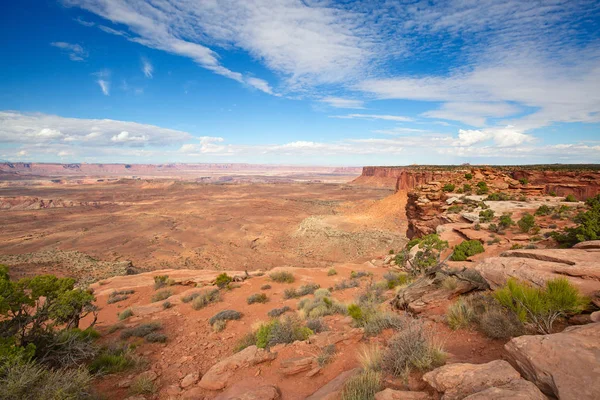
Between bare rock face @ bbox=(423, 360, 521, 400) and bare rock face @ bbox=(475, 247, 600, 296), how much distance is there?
275 centimetres

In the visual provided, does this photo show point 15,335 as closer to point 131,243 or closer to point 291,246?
point 291,246

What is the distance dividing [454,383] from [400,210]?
3678 centimetres

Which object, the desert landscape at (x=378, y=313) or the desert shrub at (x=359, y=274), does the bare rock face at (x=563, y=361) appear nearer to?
the desert landscape at (x=378, y=313)

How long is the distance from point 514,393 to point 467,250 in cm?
1158

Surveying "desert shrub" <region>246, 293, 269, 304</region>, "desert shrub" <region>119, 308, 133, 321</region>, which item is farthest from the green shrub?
"desert shrub" <region>246, 293, 269, 304</region>

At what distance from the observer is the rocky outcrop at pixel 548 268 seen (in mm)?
4547

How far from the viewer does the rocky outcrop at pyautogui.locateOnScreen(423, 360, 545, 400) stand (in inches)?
93.4

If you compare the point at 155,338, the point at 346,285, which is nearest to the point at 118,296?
the point at 155,338

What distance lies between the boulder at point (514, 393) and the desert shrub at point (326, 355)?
3.08 m

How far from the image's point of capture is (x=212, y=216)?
49125 mm

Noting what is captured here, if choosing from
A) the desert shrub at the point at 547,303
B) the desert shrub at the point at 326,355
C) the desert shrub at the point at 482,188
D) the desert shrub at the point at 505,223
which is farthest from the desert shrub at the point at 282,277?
the desert shrub at the point at 482,188

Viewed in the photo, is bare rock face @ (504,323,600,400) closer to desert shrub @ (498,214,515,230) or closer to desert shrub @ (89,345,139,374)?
desert shrub @ (89,345,139,374)

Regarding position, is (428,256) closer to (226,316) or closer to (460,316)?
(460,316)

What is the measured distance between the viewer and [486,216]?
1554 centimetres
